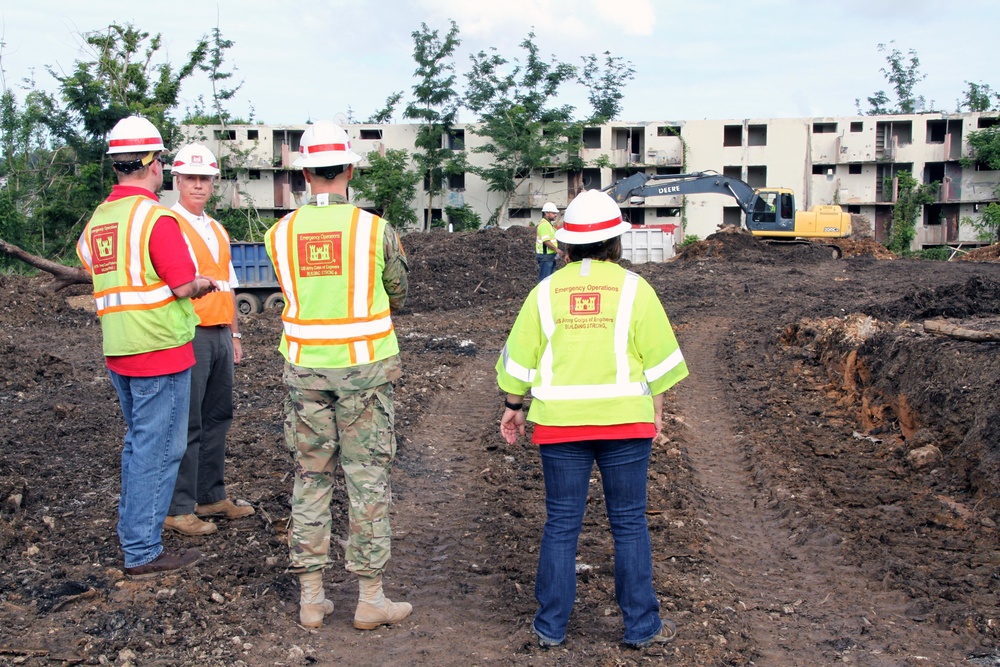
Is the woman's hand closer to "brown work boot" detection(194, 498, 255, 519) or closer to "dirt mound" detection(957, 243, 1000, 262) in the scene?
"brown work boot" detection(194, 498, 255, 519)

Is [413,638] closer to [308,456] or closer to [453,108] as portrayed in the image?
[308,456]

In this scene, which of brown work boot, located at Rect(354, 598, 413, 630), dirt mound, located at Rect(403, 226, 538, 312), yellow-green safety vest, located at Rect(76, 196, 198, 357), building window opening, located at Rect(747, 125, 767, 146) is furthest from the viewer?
building window opening, located at Rect(747, 125, 767, 146)

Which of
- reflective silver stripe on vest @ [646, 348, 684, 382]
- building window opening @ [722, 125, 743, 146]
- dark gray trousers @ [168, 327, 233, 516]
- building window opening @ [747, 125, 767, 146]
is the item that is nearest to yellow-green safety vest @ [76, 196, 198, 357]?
dark gray trousers @ [168, 327, 233, 516]

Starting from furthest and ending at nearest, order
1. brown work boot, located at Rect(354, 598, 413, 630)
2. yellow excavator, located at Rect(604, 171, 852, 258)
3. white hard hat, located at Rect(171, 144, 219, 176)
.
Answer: yellow excavator, located at Rect(604, 171, 852, 258) → white hard hat, located at Rect(171, 144, 219, 176) → brown work boot, located at Rect(354, 598, 413, 630)

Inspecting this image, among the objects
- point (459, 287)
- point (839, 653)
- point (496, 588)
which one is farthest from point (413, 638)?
point (459, 287)

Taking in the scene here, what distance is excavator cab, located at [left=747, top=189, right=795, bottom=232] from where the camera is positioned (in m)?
29.2

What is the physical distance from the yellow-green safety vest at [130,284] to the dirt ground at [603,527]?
3.84ft

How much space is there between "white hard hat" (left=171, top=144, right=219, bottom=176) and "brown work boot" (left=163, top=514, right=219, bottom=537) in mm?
1964

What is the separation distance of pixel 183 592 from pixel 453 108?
46.7 m

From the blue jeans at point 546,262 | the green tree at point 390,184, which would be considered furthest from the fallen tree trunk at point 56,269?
the green tree at point 390,184

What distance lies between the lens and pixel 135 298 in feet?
13.5

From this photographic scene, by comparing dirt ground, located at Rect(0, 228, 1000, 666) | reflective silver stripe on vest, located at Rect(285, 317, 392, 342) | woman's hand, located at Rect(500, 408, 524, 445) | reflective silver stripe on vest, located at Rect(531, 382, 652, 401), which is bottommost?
dirt ground, located at Rect(0, 228, 1000, 666)

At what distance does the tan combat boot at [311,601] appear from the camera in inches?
153

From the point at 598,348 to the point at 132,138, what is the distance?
2520 millimetres
